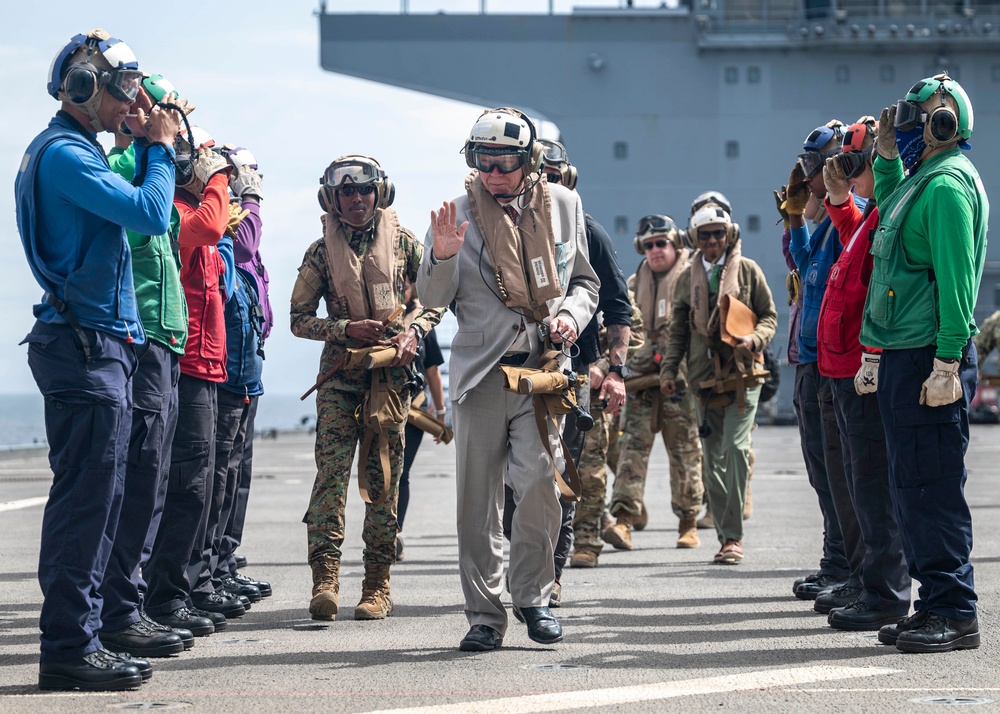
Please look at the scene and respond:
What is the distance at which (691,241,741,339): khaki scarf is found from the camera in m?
9.72

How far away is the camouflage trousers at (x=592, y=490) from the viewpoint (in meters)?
9.20

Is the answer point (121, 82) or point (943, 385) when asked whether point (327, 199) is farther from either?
point (943, 385)

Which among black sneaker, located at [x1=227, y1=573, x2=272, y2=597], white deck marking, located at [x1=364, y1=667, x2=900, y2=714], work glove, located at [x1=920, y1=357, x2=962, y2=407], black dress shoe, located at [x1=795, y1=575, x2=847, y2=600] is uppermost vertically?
work glove, located at [x1=920, y1=357, x2=962, y2=407]

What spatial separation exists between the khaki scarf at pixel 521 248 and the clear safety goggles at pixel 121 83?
1.51 metres

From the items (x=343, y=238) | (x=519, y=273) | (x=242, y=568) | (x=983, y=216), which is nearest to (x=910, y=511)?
(x=983, y=216)

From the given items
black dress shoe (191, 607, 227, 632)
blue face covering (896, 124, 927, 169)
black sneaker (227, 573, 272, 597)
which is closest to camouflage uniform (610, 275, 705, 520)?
black sneaker (227, 573, 272, 597)

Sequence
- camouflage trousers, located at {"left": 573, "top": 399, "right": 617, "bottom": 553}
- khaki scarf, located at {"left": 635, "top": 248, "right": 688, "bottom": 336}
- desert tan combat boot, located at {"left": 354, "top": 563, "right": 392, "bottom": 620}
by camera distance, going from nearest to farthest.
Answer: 1. desert tan combat boot, located at {"left": 354, "top": 563, "right": 392, "bottom": 620}
2. camouflage trousers, located at {"left": 573, "top": 399, "right": 617, "bottom": 553}
3. khaki scarf, located at {"left": 635, "top": 248, "right": 688, "bottom": 336}

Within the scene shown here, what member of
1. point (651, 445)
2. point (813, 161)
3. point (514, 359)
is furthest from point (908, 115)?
point (651, 445)

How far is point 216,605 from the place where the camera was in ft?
22.8

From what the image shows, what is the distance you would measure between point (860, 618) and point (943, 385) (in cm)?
129

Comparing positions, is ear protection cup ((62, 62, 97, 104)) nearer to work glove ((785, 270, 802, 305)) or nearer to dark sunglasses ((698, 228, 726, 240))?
work glove ((785, 270, 802, 305))

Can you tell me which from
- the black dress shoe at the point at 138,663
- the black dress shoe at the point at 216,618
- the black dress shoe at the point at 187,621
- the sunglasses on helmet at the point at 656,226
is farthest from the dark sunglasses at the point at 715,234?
the black dress shoe at the point at 138,663

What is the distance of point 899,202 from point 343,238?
288cm

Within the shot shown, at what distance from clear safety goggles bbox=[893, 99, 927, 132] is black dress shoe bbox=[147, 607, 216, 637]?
3.78 meters
